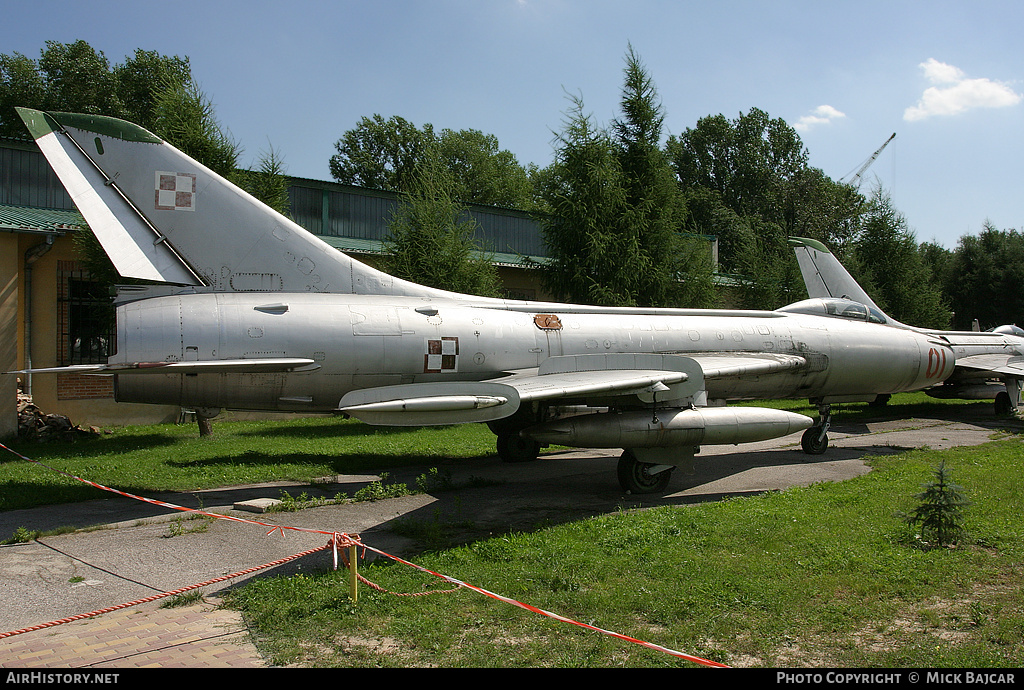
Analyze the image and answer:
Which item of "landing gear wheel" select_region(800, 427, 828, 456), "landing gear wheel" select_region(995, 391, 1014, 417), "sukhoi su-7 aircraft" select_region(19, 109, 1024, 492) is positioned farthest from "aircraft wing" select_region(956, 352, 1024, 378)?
"sukhoi su-7 aircraft" select_region(19, 109, 1024, 492)

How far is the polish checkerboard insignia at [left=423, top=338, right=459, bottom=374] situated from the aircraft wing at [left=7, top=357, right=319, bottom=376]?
5.27 feet

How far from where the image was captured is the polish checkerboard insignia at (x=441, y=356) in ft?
30.6

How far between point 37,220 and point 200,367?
10.6m

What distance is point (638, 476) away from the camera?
935cm

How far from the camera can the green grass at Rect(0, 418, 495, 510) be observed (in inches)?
376

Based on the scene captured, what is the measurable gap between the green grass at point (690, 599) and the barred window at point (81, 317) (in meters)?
12.9

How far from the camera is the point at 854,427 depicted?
16828 millimetres

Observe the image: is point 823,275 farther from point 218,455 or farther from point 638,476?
point 218,455

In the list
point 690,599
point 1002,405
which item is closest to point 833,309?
point 1002,405

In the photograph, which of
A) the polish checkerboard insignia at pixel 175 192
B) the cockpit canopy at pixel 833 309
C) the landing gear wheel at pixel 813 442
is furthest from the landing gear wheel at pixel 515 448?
the polish checkerboard insignia at pixel 175 192

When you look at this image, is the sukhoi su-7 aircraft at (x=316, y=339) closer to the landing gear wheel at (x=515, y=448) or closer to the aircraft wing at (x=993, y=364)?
the landing gear wheel at (x=515, y=448)
